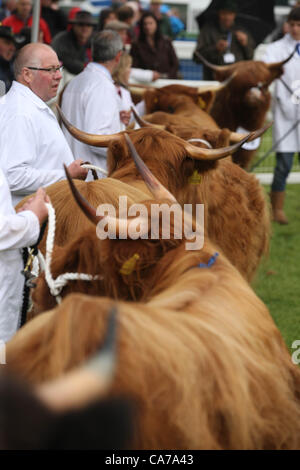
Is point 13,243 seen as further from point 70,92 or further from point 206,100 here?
point 206,100

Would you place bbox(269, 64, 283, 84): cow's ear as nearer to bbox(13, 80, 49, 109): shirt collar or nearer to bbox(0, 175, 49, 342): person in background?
bbox(13, 80, 49, 109): shirt collar

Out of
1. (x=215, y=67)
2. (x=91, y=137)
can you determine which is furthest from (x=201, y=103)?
(x=91, y=137)

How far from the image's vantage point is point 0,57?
26.3 ft

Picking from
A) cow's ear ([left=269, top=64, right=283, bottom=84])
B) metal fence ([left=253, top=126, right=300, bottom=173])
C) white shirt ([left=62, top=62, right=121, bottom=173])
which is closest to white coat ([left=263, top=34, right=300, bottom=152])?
cow's ear ([left=269, top=64, right=283, bottom=84])

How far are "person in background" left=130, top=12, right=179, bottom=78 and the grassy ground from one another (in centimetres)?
275

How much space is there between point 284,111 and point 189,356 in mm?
8113

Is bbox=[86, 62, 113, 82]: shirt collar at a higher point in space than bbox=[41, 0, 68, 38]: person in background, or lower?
higher

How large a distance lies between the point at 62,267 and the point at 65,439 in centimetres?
158

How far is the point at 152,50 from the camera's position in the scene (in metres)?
10.6

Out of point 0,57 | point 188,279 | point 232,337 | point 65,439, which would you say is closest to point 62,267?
point 188,279

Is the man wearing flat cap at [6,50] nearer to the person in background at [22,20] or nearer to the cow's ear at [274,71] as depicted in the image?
the person in background at [22,20]

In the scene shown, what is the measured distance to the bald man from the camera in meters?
4.47

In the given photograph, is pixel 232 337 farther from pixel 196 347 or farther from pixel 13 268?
pixel 13 268

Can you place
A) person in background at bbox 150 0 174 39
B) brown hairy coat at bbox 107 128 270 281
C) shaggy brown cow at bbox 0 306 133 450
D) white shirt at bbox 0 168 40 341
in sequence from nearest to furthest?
shaggy brown cow at bbox 0 306 133 450 < white shirt at bbox 0 168 40 341 < brown hairy coat at bbox 107 128 270 281 < person in background at bbox 150 0 174 39
